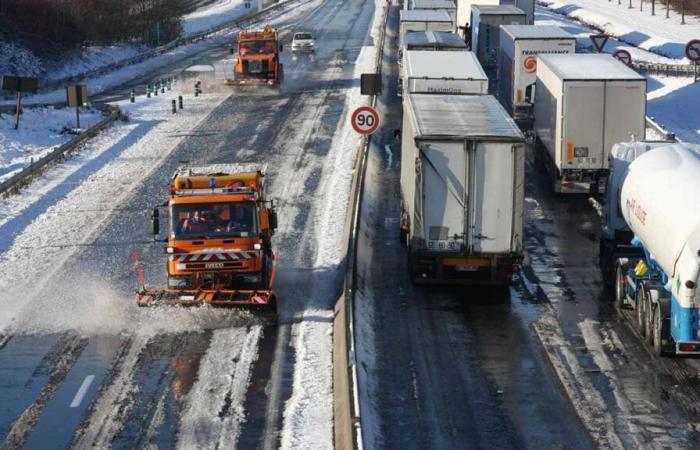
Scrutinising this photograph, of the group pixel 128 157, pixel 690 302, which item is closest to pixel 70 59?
pixel 128 157

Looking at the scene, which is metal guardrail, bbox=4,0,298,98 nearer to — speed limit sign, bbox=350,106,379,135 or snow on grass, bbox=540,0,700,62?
snow on grass, bbox=540,0,700,62

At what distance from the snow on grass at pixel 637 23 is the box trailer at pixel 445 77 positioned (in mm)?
41561

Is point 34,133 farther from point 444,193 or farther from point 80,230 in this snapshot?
point 444,193

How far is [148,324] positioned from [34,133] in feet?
89.4

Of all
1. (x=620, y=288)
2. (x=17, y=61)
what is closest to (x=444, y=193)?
(x=620, y=288)

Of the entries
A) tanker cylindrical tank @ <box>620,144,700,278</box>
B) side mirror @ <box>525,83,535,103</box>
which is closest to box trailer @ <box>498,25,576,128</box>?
side mirror @ <box>525,83,535,103</box>

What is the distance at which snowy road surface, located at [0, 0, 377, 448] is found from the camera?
17.2 metres

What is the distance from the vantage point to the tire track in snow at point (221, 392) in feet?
54.4

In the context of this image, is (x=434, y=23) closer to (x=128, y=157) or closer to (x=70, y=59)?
(x=128, y=157)

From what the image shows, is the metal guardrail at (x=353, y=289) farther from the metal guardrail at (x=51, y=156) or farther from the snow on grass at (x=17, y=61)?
the snow on grass at (x=17, y=61)

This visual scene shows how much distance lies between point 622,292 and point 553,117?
1099 cm

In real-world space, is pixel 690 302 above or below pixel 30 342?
above

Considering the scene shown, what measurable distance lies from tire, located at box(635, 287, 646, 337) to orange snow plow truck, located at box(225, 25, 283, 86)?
40.1 m

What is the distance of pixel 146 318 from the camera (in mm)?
22484
